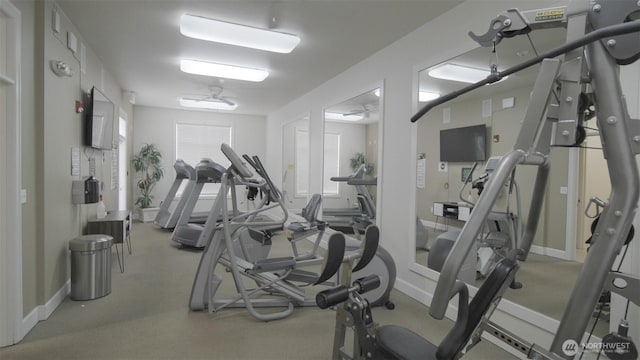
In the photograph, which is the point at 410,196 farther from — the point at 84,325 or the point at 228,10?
the point at 84,325

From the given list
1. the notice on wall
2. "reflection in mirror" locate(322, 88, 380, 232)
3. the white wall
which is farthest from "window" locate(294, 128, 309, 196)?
the notice on wall

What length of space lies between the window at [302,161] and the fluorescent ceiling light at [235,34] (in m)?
2.85

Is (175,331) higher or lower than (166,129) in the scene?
lower

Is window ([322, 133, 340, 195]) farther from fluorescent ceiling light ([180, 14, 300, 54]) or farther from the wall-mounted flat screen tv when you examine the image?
the wall-mounted flat screen tv

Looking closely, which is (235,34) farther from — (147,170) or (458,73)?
(147,170)

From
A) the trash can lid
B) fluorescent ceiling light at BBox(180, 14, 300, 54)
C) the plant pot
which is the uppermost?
fluorescent ceiling light at BBox(180, 14, 300, 54)

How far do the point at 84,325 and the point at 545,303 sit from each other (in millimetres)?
3512

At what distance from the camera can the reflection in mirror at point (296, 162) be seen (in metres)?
6.45

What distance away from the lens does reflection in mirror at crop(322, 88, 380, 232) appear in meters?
4.27

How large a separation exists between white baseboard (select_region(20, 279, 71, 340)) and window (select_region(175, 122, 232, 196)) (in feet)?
16.9

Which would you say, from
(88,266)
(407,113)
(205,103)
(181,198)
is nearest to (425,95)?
(407,113)

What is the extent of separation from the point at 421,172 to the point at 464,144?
1.61 feet

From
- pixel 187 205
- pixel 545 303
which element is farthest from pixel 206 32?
pixel 545 303

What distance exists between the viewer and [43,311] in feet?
8.75
